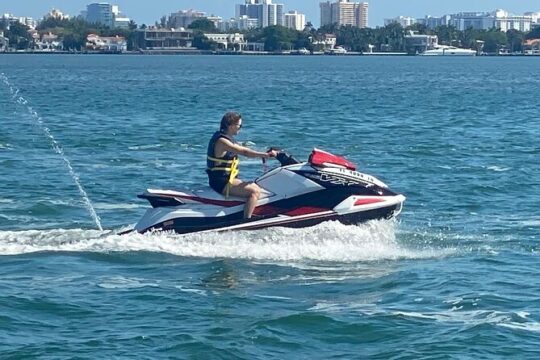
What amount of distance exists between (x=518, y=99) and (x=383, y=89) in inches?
474

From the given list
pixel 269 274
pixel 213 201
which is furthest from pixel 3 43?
pixel 269 274

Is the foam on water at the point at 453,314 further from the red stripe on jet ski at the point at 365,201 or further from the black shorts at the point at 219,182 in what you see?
the black shorts at the point at 219,182

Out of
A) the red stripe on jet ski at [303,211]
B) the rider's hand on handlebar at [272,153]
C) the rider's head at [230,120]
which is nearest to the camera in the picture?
the rider's head at [230,120]

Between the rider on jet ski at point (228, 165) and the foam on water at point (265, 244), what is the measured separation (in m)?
0.42

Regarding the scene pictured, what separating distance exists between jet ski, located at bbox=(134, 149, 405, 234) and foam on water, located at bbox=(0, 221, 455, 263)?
0.34ft

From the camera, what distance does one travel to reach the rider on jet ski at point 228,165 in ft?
47.5

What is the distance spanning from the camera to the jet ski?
14703mm

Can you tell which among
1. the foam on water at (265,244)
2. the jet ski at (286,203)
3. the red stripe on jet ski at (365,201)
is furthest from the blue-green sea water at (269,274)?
the red stripe on jet ski at (365,201)

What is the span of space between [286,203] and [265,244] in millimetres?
582

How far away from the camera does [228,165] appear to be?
14641mm

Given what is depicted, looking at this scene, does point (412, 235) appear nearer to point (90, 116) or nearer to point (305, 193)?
point (305, 193)

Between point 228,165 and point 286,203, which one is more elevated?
point 228,165

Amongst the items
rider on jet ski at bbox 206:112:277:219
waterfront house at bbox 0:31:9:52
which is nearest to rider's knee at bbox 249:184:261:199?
rider on jet ski at bbox 206:112:277:219

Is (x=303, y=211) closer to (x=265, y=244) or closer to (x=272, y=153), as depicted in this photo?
(x=265, y=244)
